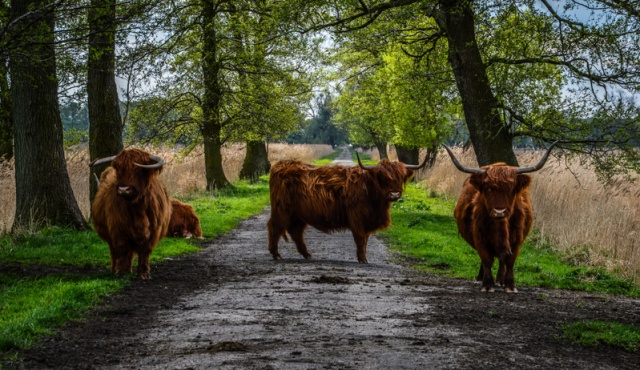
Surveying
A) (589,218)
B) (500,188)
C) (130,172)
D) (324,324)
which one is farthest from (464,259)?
(324,324)

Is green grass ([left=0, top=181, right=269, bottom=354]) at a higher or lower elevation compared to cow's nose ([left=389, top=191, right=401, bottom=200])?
lower

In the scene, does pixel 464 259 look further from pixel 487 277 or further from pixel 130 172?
pixel 130 172

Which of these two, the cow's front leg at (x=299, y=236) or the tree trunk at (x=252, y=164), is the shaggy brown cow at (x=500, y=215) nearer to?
the cow's front leg at (x=299, y=236)

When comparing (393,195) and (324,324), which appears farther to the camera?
(393,195)

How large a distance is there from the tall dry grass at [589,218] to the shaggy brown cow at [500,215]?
2896 millimetres

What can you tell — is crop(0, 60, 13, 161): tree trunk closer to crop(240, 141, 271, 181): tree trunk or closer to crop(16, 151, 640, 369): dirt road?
crop(16, 151, 640, 369): dirt road

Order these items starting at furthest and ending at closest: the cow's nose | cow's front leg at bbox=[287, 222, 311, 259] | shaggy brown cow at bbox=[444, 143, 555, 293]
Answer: cow's front leg at bbox=[287, 222, 311, 259], the cow's nose, shaggy brown cow at bbox=[444, 143, 555, 293]

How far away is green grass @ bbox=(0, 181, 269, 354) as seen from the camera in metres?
6.10

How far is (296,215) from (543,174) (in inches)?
338

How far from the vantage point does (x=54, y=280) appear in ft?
27.4

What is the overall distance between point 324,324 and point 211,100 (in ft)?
59.4

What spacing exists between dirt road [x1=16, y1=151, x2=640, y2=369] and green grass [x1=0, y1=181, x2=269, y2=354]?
0.23 m

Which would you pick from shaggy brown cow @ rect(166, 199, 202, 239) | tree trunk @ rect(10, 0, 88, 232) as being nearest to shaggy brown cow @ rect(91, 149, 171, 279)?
tree trunk @ rect(10, 0, 88, 232)

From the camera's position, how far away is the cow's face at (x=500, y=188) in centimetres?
807
